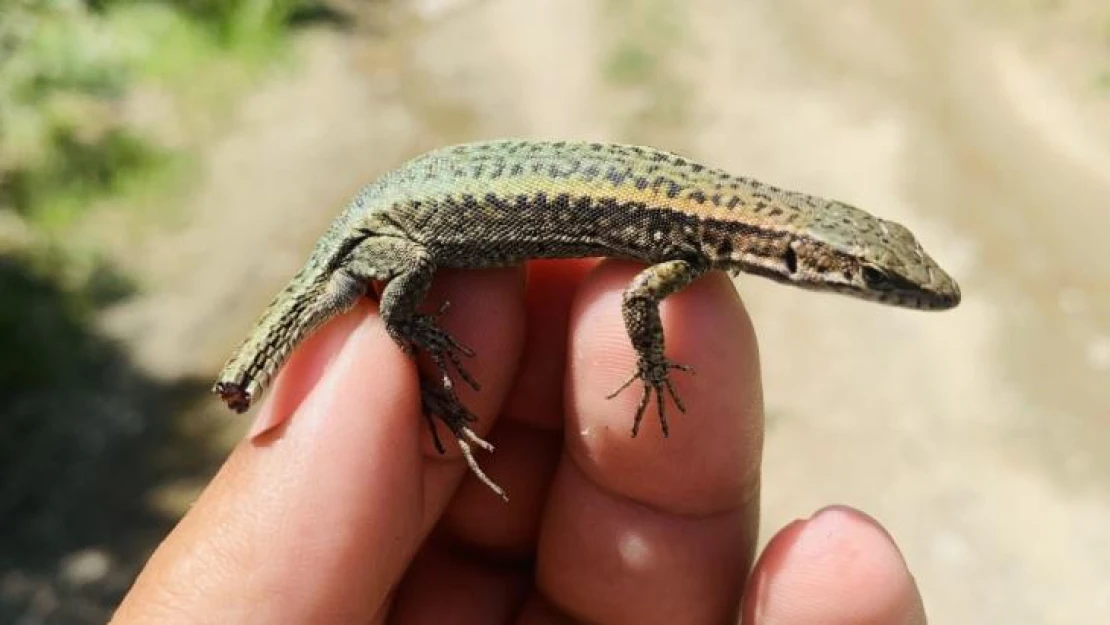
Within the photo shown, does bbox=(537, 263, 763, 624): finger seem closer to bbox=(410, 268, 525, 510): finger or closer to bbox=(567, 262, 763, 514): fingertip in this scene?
bbox=(567, 262, 763, 514): fingertip

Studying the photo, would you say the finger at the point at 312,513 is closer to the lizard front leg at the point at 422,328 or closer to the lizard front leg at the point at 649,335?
the lizard front leg at the point at 422,328

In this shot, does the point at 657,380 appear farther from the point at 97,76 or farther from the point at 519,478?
the point at 97,76

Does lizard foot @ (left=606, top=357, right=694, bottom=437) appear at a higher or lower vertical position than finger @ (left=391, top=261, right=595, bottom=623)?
higher

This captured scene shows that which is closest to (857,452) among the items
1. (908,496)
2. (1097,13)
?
(908,496)

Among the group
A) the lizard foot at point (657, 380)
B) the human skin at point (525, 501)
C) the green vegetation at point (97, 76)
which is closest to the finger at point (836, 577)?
the human skin at point (525, 501)

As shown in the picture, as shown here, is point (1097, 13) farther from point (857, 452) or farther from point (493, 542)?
point (493, 542)

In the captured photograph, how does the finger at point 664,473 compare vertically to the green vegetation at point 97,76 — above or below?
below

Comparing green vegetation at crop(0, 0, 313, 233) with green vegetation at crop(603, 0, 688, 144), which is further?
green vegetation at crop(603, 0, 688, 144)

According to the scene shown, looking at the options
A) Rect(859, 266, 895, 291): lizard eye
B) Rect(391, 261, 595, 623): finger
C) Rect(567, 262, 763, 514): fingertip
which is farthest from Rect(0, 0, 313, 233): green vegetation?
Rect(859, 266, 895, 291): lizard eye
